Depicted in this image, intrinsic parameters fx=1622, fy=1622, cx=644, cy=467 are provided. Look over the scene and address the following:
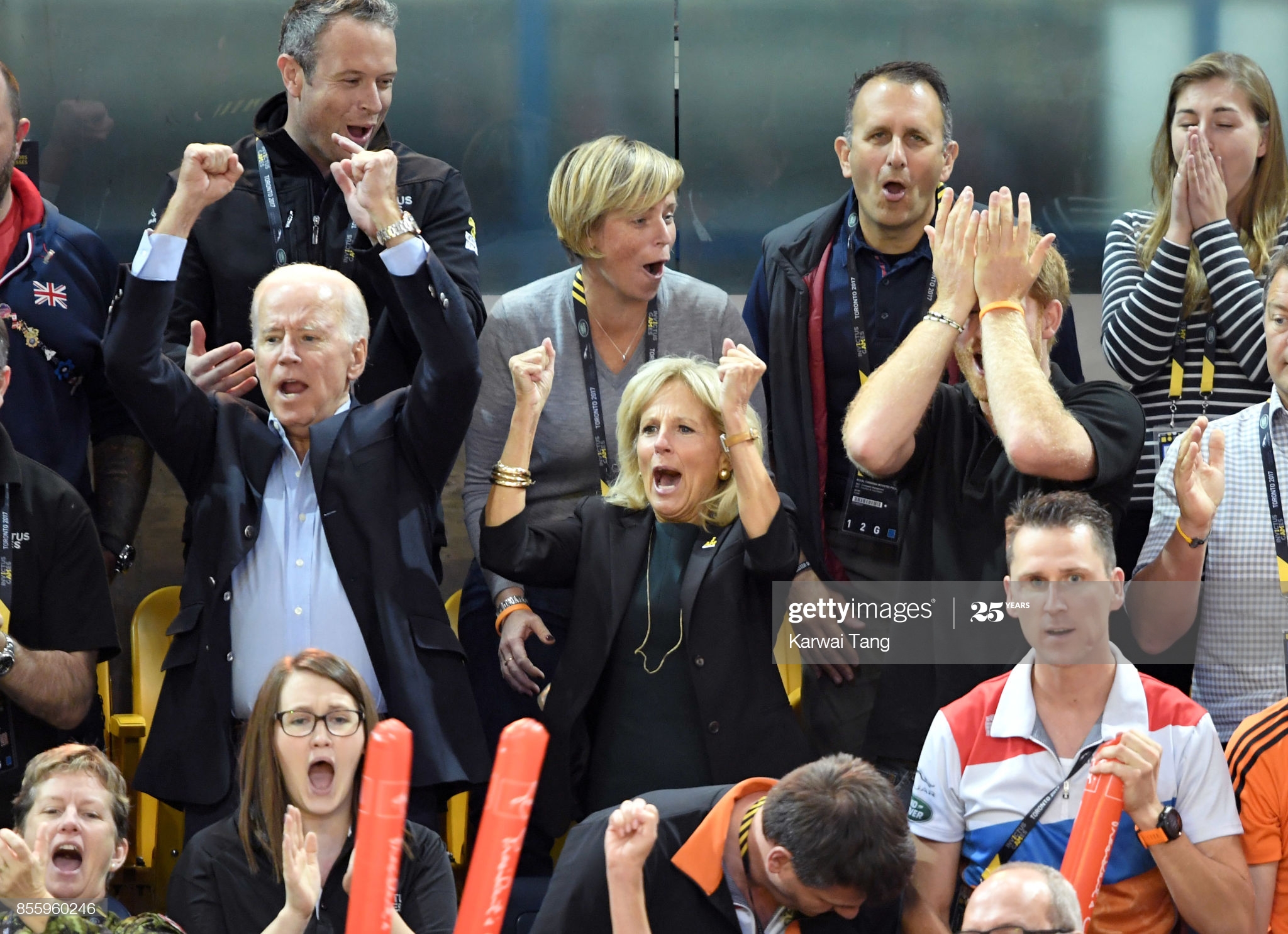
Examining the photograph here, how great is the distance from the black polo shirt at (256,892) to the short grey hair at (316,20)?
1798 mm

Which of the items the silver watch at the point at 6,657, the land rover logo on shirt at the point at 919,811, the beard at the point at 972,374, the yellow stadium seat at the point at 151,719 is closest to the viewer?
the land rover logo on shirt at the point at 919,811

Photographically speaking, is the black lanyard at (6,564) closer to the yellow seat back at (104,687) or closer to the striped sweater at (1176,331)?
the yellow seat back at (104,687)

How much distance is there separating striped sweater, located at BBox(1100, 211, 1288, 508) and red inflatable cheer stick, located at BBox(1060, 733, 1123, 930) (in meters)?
1.43

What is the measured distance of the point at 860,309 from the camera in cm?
376

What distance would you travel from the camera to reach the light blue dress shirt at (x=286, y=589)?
3.22 metres

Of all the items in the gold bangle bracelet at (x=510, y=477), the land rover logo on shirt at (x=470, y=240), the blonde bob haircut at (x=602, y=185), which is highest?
the blonde bob haircut at (x=602, y=185)

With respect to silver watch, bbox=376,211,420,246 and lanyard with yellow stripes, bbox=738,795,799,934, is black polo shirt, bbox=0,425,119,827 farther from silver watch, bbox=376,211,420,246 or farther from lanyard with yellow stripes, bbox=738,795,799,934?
lanyard with yellow stripes, bbox=738,795,799,934

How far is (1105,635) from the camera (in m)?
3.01

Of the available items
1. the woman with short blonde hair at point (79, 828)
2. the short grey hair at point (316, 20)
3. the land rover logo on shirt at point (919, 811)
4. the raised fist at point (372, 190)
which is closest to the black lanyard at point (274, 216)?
the short grey hair at point (316, 20)

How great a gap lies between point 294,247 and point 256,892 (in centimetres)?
155

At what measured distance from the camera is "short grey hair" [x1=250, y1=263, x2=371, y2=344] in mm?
3365

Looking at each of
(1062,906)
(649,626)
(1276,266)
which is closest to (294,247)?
(649,626)

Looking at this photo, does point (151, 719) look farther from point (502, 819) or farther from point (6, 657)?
point (502, 819)

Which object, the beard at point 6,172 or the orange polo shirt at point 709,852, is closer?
the orange polo shirt at point 709,852
